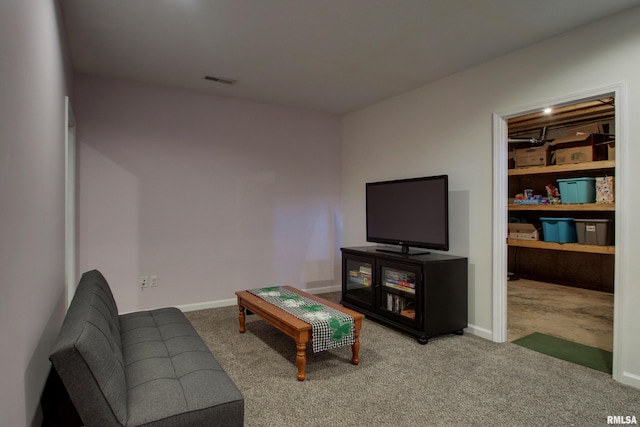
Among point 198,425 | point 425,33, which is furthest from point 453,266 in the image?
point 198,425

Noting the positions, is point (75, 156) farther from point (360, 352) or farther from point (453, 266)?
point (453, 266)

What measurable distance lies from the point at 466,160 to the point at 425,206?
57 cm

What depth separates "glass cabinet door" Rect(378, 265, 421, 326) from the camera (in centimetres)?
326

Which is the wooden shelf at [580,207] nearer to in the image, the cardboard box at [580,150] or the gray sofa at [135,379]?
the cardboard box at [580,150]

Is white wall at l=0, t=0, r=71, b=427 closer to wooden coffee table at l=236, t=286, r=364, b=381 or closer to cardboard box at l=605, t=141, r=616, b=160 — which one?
wooden coffee table at l=236, t=286, r=364, b=381

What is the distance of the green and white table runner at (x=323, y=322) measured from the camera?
8.11ft

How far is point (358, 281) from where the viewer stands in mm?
4020

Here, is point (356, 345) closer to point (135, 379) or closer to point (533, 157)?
point (135, 379)

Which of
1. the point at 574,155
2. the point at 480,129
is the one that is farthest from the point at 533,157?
the point at 480,129

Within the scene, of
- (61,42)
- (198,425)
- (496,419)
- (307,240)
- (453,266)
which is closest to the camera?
(198,425)

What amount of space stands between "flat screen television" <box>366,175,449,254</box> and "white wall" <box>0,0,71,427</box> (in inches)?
113

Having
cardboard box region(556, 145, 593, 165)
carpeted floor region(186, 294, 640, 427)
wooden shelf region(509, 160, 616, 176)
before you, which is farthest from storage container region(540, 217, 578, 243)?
carpeted floor region(186, 294, 640, 427)

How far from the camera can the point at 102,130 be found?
3.64 m

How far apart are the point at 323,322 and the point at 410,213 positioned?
5.31 ft
